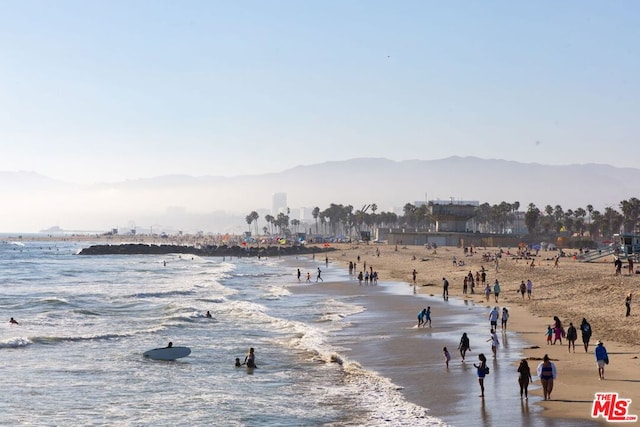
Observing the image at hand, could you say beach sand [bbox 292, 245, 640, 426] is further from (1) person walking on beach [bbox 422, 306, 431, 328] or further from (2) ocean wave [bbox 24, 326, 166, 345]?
(2) ocean wave [bbox 24, 326, 166, 345]

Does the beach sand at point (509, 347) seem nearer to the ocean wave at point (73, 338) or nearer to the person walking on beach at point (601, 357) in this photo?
the person walking on beach at point (601, 357)

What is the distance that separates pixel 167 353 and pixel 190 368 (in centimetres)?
191

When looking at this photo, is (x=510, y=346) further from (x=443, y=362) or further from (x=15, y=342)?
(x=15, y=342)

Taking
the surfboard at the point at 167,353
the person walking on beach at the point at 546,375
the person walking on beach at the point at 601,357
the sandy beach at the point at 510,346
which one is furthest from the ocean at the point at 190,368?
the person walking on beach at the point at 601,357

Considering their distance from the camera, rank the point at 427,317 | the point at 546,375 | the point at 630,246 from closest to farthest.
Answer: the point at 546,375, the point at 427,317, the point at 630,246

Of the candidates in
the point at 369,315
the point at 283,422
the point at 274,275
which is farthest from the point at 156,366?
the point at 274,275

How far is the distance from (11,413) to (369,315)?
22854 millimetres

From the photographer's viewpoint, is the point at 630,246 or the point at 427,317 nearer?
the point at 427,317

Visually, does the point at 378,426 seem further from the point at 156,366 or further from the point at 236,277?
the point at 236,277

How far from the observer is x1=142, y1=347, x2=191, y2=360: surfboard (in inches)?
1110

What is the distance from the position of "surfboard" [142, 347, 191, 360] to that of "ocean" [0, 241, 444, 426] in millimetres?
315

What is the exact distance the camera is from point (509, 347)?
2684 cm

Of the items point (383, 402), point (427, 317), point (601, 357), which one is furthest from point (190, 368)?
point (601, 357)

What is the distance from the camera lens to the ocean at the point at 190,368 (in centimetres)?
1983
